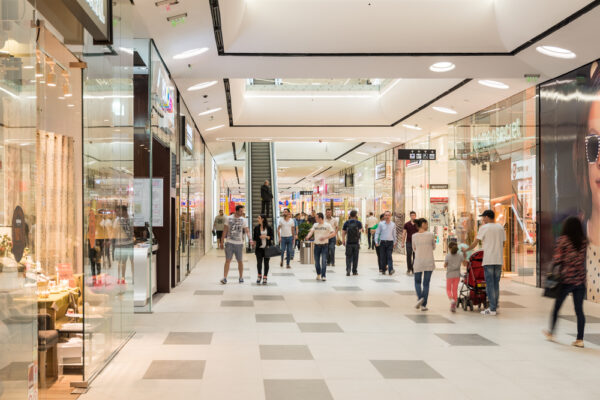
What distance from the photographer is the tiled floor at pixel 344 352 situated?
4934 mm

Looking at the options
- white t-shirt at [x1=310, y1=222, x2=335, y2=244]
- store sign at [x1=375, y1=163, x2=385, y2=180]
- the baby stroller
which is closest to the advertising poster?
the baby stroller

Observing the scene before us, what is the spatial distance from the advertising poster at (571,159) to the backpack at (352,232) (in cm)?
434

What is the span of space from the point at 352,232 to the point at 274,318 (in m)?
6.83

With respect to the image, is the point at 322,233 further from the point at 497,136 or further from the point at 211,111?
the point at 497,136

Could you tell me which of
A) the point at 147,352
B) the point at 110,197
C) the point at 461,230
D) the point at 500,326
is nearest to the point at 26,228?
the point at 110,197

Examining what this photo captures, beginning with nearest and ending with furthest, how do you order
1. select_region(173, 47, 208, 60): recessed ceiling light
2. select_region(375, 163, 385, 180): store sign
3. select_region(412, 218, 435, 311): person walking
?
select_region(412, 218, 435, 311): person walking < select_region(173, 47, 208, 60): recessed ceiling light < select_region(375, 163, 385, 180): store sign

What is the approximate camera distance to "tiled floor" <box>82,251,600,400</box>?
16.2 ft

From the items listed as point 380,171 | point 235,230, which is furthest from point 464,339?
point 380,171

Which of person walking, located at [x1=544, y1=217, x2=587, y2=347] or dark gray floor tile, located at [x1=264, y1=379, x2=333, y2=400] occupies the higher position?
person walking, located at [x1=544, y1=217, x2=587, y2=347]

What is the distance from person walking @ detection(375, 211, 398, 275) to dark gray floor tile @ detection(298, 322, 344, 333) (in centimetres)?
701

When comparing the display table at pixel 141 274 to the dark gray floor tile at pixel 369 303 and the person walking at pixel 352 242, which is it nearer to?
the dark gray floor tile at pixel 369 303

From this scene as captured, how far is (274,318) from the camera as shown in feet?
27.3

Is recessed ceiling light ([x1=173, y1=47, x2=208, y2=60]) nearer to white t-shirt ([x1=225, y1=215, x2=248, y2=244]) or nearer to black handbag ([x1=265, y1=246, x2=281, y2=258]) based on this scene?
white t-shirt ([x1=225, y1=215, x2=248, y2=244])

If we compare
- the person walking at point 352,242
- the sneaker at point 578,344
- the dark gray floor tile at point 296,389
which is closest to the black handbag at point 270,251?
the person walking at point 352,242
